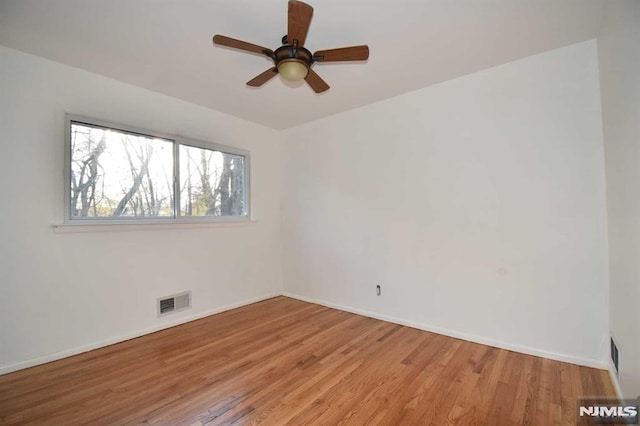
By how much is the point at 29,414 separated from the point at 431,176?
3.58 m

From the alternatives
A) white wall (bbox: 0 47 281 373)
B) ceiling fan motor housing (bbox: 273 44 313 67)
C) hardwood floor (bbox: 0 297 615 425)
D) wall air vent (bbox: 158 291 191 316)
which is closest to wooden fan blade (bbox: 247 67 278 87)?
ceiling fan motor housing (bbox: 273 44 313 67)

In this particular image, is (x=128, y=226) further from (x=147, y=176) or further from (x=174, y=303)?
(x=174, y=303)

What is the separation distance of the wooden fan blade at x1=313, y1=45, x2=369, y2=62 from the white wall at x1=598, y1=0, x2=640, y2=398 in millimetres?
1340

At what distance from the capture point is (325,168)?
3805 millimetres

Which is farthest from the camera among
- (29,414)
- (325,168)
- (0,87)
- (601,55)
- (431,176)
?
(325,168)

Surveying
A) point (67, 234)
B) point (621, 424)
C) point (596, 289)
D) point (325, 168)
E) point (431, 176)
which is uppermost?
point (325, 168)

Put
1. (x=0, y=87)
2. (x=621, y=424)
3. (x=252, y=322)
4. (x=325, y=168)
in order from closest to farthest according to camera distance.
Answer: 1. (x=621, y=424)
2. (x=0, y=87)
3. (x=252, y=322)
4. (x=325, y=168)

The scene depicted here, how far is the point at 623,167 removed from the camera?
164 cm

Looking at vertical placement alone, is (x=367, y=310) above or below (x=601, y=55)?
below

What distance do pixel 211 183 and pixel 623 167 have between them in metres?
3.77

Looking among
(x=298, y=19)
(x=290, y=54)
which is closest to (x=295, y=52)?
(x=290, y=54)

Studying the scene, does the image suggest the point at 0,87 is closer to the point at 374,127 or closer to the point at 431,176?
the point at 374,127

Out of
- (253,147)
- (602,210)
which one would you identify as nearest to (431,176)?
(602,210)

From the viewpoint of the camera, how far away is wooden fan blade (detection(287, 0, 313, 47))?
145 cm
